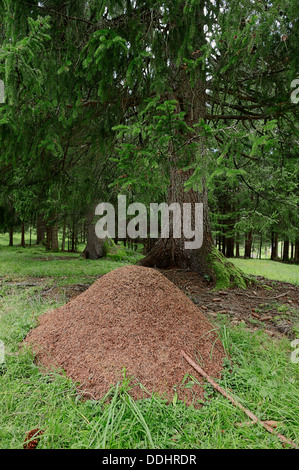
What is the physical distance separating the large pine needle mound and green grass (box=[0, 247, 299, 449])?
0.31 feet

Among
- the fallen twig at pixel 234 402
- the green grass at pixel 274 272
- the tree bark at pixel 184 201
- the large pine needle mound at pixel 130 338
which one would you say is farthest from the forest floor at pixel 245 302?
the green grass at pixel 274 272

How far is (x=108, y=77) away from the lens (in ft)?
11.7

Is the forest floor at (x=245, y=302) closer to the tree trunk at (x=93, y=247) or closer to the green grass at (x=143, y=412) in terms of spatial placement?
the green grass at (x=143, y=412)

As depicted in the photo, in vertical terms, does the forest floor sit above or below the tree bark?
below

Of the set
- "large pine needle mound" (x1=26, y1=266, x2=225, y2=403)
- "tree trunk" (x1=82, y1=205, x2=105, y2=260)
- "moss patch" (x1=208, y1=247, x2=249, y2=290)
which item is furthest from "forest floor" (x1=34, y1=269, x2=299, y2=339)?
"tree trunk" (x1=82, y1=205, x2=105, y2=260)

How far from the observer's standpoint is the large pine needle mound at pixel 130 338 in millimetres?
1953

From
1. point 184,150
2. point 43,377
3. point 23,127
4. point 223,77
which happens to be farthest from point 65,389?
point 223,77

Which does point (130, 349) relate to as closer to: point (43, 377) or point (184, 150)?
point (43, 377)

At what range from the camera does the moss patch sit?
5195mm

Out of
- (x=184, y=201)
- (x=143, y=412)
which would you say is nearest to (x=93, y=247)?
(x=184, y=201)

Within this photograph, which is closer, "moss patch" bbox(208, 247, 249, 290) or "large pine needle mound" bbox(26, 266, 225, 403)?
"large pine needle mound" bbox(26, 266, 225, 403)

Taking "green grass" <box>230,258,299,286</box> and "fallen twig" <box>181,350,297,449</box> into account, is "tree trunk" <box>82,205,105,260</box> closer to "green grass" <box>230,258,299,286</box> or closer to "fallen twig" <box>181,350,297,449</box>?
"green grass" <box>230,258,299,286</box>

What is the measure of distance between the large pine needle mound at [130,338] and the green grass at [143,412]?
0.09m
